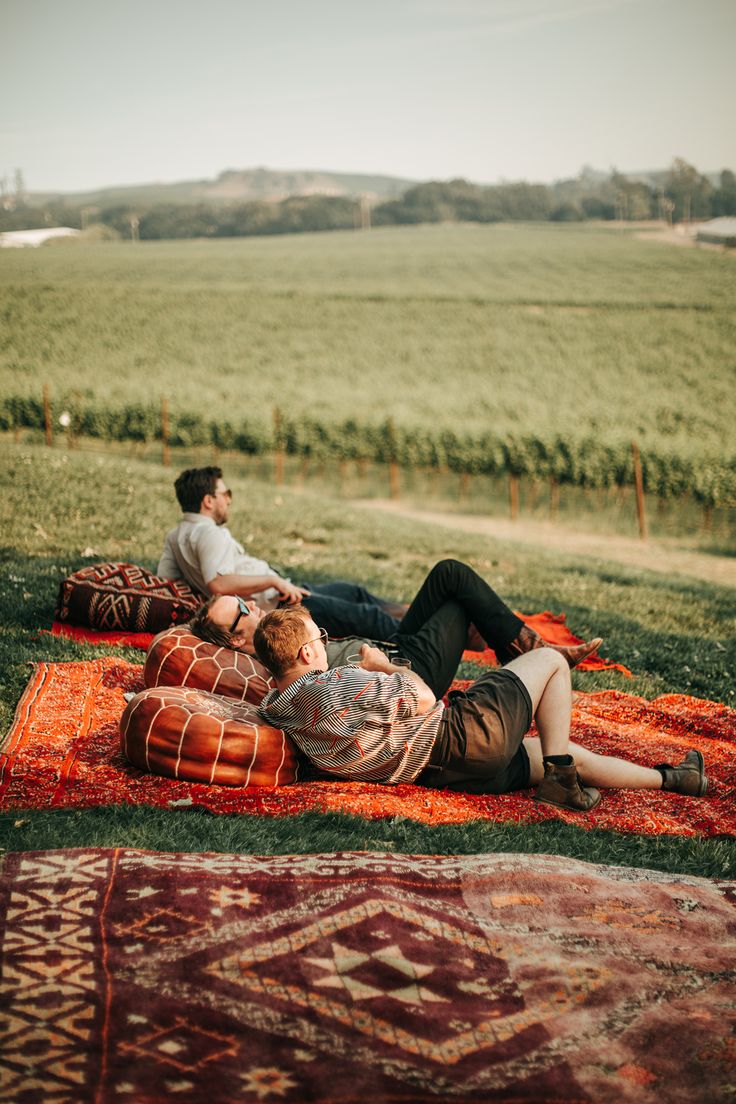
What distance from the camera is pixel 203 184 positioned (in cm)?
18738

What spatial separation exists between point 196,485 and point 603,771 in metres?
3.81

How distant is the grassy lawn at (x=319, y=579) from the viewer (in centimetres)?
407

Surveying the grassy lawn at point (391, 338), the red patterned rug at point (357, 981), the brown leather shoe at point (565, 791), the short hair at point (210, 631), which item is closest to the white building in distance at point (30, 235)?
the grassy lawn at point (391, 338)

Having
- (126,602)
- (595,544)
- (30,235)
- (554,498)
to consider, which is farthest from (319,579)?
(30,235)

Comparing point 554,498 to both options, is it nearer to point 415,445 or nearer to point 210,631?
point 415,445

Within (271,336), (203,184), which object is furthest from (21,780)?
(203,184)

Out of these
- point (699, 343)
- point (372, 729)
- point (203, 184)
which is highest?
point (203, 184)

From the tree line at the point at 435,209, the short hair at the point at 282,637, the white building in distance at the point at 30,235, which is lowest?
the short hair at the point at 282,637

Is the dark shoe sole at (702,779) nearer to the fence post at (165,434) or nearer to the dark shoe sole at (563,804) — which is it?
the dark shoe sole at (563,804)

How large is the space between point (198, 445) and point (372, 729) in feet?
82.9

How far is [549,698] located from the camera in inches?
189

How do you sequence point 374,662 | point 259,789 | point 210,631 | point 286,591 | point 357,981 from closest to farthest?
1. point 357,981
2. point 259,789
3. point 374,662
4. point 210,631
5. point 286,591

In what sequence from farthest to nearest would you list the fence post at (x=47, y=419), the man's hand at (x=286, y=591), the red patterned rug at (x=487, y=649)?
the fence post at (x=47, y=419), the red patterned rug at (x=487, y=649), the man's hand at (x=286, y=591)

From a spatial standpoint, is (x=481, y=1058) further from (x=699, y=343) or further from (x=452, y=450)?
(x=699, y=343)
